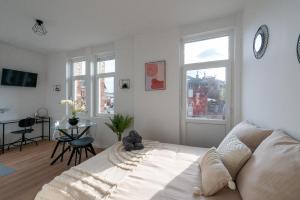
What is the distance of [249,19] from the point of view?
2.25 metres

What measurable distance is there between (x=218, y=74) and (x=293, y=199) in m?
2.34

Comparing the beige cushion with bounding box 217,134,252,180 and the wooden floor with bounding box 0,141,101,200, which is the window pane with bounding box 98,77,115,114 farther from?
the beige cushion with bounding box 217,134,252,180

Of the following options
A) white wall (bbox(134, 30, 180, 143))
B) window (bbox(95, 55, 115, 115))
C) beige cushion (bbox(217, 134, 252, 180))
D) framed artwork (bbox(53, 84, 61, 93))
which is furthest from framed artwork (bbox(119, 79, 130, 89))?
beige cushion (bbox(217, 134, 252, 180))

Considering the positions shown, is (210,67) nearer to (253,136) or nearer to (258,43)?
(258,43)

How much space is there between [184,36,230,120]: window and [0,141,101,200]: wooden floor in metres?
2.57

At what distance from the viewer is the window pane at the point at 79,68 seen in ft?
14.5

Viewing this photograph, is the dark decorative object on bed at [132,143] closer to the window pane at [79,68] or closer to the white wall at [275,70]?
the white wall at [275,70]

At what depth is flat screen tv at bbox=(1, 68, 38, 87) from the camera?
3922 mm

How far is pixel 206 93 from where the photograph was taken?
9.63 feet

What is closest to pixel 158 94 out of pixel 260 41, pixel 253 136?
pixel 260 41

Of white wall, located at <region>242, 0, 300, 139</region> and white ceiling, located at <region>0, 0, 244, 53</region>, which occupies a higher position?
white ceiling, located at <region>0, 0, 244, 53</region>

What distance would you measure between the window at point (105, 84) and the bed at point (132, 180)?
A: 7.45ft

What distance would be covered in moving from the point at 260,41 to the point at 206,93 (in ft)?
4.08

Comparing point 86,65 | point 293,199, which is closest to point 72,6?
point 86,65
